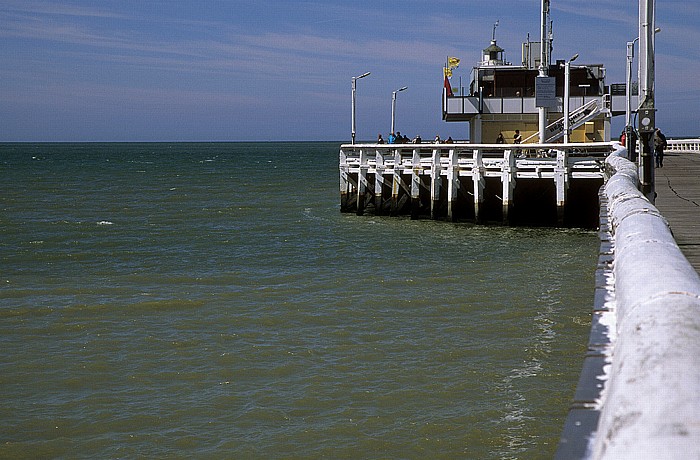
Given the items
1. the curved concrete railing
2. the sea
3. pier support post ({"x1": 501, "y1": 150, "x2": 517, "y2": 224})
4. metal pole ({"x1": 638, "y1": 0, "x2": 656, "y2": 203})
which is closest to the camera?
the curved concrete railing

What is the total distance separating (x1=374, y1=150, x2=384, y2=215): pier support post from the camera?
2659 cm

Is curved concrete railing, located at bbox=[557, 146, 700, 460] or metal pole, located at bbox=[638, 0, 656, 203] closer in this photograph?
curved concrete railing, located at bbox=[557, 146, 700, 460]

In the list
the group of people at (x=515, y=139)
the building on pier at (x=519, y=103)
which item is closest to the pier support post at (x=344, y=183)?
the group of people at (x=515, y=139)

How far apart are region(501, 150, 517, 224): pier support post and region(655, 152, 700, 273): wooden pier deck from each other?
11.4ft

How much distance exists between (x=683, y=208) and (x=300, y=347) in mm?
7143

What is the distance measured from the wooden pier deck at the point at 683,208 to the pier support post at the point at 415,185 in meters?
6.38

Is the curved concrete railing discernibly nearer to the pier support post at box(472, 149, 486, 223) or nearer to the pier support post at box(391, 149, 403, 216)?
the pier support post at box(472, 149, 486, 223)

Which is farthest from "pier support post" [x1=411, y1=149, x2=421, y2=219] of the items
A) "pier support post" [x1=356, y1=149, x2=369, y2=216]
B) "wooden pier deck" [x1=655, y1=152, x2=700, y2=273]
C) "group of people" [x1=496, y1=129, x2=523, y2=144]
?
"group of people" [x1=496, y1=129, x2=523, y2=144]

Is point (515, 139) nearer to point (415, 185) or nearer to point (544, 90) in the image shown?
point (544, 90)

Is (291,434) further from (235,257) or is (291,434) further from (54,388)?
(235,257)

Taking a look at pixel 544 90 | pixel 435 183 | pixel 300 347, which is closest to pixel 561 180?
pixel 435 183

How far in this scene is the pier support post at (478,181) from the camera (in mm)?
22906

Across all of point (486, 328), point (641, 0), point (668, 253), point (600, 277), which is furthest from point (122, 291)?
point (668, 253)

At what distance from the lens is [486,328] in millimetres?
11109
